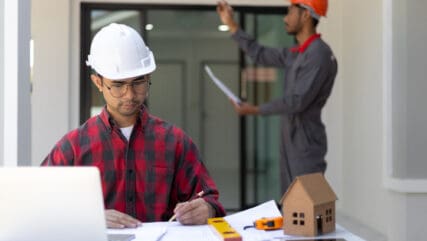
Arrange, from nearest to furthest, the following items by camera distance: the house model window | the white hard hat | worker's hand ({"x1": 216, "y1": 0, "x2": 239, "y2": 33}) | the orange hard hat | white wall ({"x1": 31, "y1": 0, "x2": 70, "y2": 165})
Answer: the house model window → the white hard hat → the orange hard hat → worker's hand ({"x1": 216, "y1": 0, "x2": 239, "y2": 33}) → white wall ({"x1": 31, "y1": 0, "x2": 70, "y2": 165})

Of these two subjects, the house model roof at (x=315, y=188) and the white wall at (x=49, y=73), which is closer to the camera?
the house model roof at (x=315, y=188)

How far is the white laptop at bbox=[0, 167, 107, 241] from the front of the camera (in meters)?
1.25

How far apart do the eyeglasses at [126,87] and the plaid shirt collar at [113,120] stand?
0.10 metres

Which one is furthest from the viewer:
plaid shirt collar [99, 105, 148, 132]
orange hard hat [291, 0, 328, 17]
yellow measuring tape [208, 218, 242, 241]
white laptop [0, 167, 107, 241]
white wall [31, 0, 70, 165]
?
white wall [31, 0, 70, 165]

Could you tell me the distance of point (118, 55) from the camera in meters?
2.11

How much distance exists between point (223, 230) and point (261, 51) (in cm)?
257

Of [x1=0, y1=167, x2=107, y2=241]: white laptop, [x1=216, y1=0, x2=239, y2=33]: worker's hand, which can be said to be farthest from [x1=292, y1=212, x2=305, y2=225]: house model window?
[x1=216, y1=0, x2=239, y2=33]: worker's hand

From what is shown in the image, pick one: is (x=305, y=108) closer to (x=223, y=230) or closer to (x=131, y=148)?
(x=131, y=148)

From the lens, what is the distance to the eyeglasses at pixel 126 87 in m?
2.16

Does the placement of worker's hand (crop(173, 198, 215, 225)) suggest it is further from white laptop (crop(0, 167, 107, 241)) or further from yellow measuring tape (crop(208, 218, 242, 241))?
white laptop (crop(0, 167, 107, 241))

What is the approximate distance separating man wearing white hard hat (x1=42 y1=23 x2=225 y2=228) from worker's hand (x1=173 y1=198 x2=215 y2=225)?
0.19 ft

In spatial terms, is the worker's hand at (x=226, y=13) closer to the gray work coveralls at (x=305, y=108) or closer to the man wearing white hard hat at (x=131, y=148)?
the gray work coveralls at (x=305, y=108)

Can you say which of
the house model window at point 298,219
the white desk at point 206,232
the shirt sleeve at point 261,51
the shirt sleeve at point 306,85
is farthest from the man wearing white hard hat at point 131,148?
the shirt sleeve at point 261,51

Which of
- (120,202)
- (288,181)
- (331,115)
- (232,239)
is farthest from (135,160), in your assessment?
(331,115)
